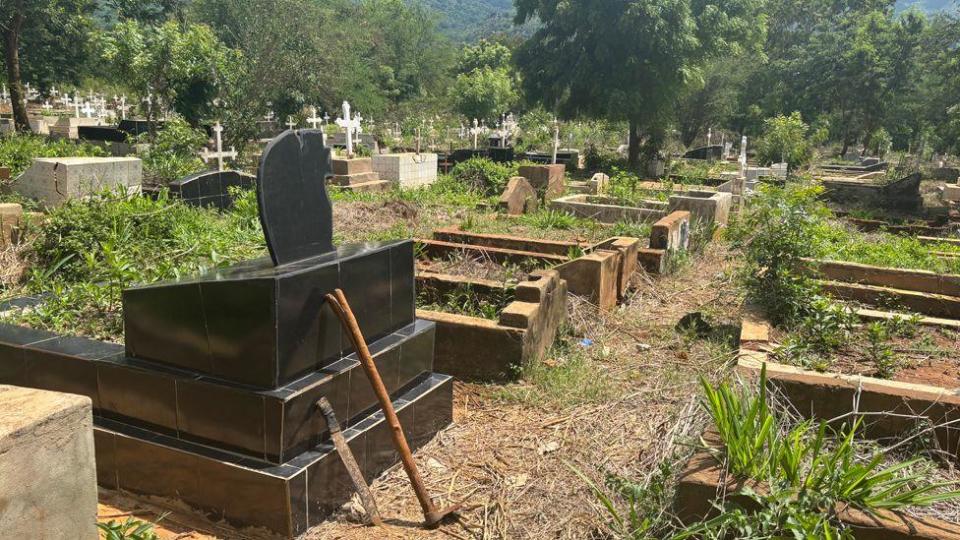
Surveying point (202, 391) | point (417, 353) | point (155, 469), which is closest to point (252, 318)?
point (202, 391)

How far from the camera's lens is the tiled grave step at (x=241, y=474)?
11.7 ft

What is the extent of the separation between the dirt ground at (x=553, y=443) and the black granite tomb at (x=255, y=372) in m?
0.21

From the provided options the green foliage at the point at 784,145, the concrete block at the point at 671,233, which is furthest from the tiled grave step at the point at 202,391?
the green foliage at the point at 784,145

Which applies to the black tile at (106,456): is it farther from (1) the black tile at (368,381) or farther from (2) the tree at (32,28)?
(2) the tree at (32,28)

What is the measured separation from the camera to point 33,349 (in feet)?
14.1

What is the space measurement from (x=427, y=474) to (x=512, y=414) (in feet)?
3.21

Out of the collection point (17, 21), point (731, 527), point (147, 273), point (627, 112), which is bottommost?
point (731, 527)

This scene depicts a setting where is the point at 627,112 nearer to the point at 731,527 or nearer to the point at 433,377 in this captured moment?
the point at 433,377

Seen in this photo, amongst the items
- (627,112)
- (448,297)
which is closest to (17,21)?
(627,112)

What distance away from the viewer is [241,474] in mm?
3598

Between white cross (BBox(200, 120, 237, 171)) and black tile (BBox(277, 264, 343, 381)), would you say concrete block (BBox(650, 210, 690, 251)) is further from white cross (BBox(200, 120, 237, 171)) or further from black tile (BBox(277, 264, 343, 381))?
white cross (BBox(200, 120, 237, 171))

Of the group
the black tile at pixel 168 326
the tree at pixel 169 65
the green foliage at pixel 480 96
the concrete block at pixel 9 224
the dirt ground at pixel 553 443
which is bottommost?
the dirt ground at pixel 553 443

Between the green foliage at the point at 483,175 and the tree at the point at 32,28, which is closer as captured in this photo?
the green foliage at the point at 483,175

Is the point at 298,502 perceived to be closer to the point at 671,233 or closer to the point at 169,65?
the point at 671,233
